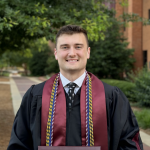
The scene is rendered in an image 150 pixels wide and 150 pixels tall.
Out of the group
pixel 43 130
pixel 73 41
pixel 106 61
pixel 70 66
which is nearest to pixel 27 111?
pixel 43 130

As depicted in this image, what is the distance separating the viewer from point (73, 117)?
189 centimetres

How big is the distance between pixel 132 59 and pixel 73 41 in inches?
615

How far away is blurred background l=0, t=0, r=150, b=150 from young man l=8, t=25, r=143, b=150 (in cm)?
210

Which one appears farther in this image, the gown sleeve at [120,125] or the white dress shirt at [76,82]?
the white dress shirt at [76,82]

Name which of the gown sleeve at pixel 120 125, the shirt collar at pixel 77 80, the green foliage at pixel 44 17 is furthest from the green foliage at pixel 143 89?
the shirt collar at pixel 77 80

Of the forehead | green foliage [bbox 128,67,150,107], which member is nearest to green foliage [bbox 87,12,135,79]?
green foliage [bbox 128,67,150,107]

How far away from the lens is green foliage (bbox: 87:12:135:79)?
53.4ft

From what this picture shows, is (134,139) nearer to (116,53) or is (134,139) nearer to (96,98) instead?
(96,98)

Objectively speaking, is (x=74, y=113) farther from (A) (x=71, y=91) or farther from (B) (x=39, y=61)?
(B) (x=39, y=61)

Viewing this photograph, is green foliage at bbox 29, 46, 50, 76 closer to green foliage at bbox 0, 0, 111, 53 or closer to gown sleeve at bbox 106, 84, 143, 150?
green foliage at bbox 0, 0, 111, 53

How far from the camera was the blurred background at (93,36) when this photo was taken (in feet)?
13.8

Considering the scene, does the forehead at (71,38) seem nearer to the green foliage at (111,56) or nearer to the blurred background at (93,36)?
the blurred background at (93,36)

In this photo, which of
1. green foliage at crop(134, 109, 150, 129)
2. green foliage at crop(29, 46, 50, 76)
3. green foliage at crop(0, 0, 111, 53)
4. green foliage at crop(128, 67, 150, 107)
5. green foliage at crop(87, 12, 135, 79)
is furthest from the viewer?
green foliage at crop(29, 46, 50, 76)

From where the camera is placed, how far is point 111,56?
16.3 meters
